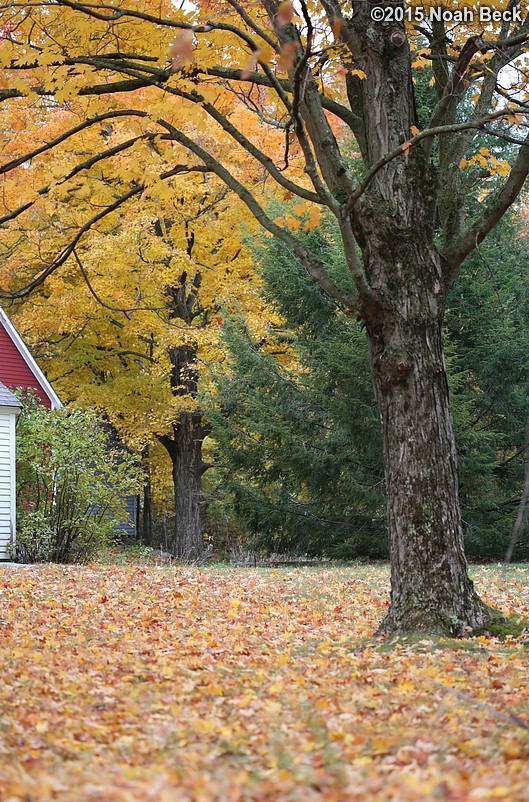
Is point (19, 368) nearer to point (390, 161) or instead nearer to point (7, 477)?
point (7, 477)

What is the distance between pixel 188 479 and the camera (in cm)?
2091

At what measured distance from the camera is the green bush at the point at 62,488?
1516cm

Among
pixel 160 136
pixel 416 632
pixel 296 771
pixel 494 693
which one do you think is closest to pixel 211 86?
pixel 160 136

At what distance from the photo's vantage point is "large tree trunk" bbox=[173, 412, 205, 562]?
2041 centimetres

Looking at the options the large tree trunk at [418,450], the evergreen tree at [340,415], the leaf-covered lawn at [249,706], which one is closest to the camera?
the leaf-covered lawn at [249,706]

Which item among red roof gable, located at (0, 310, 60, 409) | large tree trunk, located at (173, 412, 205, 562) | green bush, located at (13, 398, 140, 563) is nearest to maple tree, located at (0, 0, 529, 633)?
green bush, located at (13, 398, 140, 563)

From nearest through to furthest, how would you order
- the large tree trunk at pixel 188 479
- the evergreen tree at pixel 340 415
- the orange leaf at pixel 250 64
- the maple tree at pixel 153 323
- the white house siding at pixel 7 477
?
the orange leaf at pixel 250 64 → the white house siding at pixel 7 477 → the evergreen tree at pixel 340 415 → the maple tree at pixel 153 323 → the large tree trunk at pixel 188 479

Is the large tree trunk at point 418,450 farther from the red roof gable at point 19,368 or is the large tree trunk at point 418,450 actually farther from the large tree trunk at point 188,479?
the large tree trunk at point 188,479

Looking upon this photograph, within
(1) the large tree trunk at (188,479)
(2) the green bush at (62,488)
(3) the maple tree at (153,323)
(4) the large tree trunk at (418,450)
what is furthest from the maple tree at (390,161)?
(1) the large tree trunk at (188,479)

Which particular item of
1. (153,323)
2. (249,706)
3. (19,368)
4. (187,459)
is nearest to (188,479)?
(187,459)

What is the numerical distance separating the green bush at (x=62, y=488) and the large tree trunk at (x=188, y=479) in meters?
3.30

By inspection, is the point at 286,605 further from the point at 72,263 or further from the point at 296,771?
the point at 72,263

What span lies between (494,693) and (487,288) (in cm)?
1226

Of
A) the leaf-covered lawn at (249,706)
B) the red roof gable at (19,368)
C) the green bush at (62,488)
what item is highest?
the red roof gable at (19,368)
